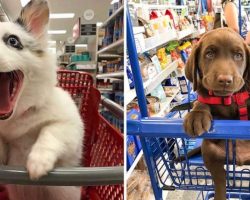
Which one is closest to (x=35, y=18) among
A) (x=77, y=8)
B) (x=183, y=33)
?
(x=183, y=33)

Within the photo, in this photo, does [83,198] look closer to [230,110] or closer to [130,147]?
[130,147]

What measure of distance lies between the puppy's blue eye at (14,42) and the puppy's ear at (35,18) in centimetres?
12

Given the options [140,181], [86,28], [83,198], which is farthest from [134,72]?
[86,28]

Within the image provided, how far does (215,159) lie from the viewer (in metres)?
1.56

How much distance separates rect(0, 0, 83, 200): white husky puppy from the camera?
1.29m

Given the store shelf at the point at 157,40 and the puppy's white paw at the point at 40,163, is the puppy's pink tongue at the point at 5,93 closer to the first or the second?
the puppy's white paw at the point at 40,163

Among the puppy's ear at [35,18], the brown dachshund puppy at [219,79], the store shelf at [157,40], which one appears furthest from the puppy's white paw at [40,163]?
the store shelf at [157,40]

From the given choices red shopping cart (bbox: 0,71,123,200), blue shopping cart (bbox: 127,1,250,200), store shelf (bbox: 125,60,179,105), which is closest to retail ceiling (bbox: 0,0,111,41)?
store shelf (bbox: 125,60,179,105)

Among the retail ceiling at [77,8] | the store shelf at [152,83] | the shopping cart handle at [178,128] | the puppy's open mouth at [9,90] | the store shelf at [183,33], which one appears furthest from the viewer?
the retail ceiling at [77,8]

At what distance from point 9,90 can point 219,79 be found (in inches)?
29.2

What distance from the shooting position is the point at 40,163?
105 centimetres

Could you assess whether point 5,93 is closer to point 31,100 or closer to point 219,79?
point 31,100

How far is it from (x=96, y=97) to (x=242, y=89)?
80 centimetres

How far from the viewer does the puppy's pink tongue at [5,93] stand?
4.22ft
